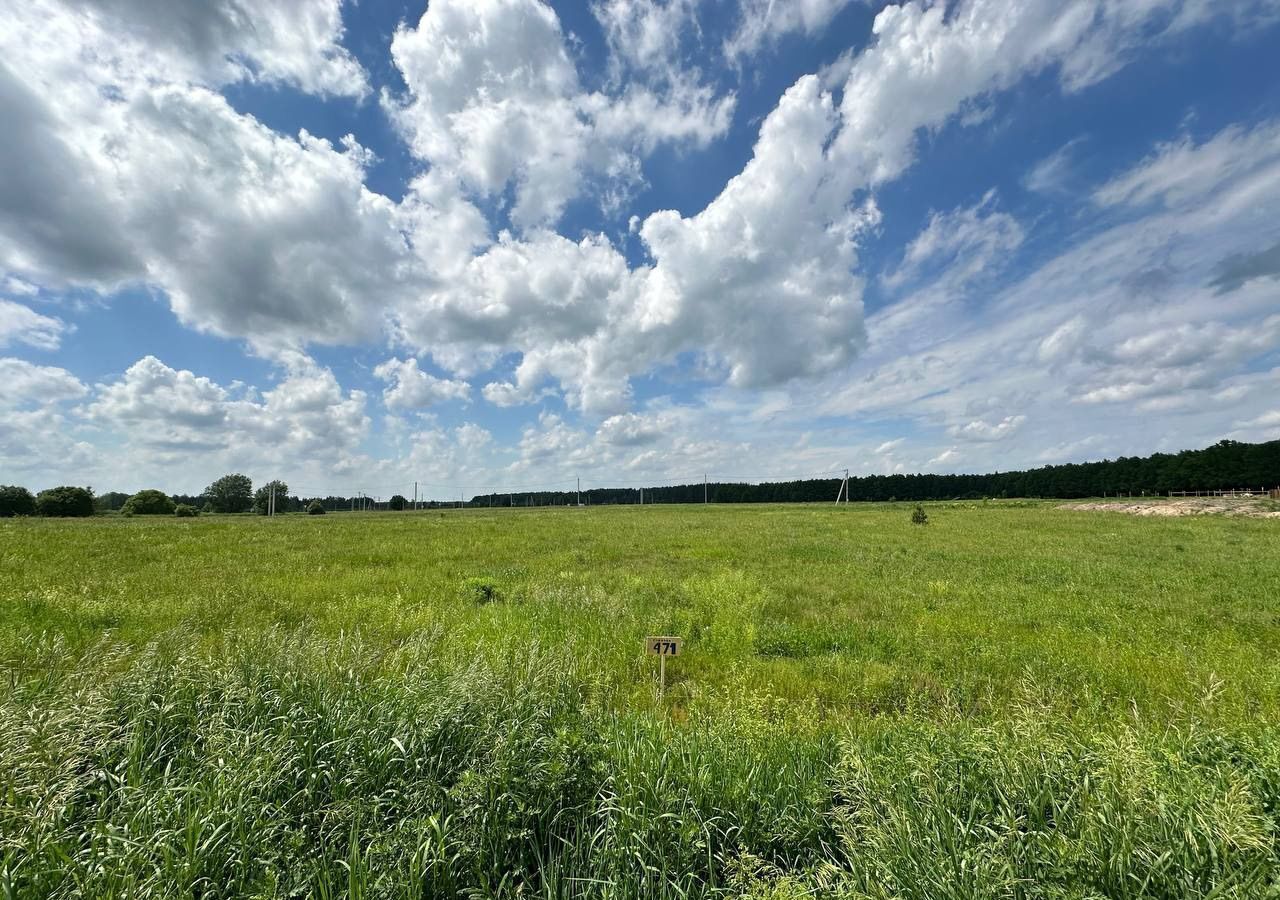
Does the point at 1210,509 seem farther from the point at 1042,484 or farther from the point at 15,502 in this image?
the point at 15,502

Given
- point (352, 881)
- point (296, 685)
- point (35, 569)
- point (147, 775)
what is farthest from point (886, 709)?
point (35, 569)

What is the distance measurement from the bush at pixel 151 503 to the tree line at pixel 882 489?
127 millimetres

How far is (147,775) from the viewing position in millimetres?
3562

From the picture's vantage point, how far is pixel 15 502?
75312mm

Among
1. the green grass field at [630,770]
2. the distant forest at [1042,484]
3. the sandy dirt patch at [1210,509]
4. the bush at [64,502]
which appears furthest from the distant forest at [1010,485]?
the green grass field at [630,770]

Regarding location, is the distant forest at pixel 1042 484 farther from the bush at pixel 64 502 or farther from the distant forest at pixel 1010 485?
the bush at pixel 64 502

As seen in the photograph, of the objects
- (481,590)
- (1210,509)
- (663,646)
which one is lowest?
→ (1210,509)

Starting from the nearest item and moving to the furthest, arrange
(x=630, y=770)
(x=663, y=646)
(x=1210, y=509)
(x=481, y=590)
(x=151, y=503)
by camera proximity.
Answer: (x=630, y=770), (x=663, y=646), (x=481, y=590), (x=1210, y=509), (x=151, y=503)

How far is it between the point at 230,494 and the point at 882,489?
518ft

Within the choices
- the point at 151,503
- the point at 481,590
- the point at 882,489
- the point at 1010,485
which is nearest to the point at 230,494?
the point at 151,503

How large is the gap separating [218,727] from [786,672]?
261 inches

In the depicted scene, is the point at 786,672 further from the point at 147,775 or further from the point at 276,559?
the point at 276,559

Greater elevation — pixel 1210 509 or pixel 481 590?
pixel 481 590

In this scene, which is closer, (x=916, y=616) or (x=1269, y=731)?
(x=1269, y=731)
